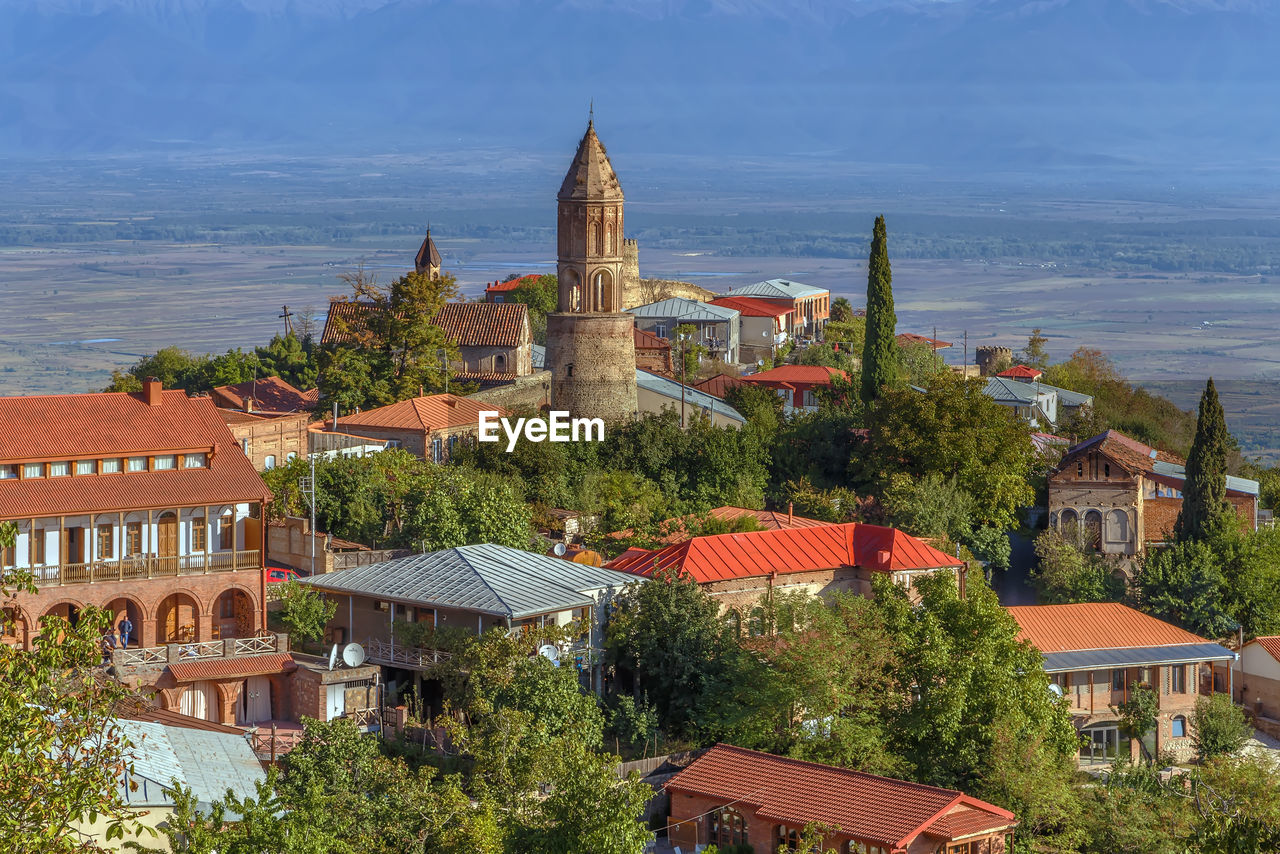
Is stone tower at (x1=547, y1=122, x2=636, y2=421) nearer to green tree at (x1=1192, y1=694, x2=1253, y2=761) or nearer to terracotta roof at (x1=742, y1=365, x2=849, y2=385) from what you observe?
terracotta roof at (x1=742, y1=365, x2=849, y2=385)

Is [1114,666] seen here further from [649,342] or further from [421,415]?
[649,342]

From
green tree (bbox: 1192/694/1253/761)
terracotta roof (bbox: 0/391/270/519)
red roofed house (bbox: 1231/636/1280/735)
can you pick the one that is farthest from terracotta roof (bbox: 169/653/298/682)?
red roofed house (bbox: 1231/636/1280/735)

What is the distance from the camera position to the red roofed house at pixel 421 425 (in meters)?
57.9

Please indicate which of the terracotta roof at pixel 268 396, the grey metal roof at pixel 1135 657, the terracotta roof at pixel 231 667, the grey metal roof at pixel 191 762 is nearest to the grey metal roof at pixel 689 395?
the terracotta roof at pixel 268 396

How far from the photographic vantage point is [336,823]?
2972 centimetres

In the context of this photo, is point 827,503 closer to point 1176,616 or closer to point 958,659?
point 1176,616

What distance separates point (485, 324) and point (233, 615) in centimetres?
2949

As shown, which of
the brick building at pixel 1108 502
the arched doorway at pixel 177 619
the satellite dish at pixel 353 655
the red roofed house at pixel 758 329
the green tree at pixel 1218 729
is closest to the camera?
the satellite dish at pixel 353 655

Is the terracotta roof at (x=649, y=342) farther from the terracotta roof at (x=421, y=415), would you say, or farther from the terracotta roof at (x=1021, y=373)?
the terracotta roof at (x=421, y=415)

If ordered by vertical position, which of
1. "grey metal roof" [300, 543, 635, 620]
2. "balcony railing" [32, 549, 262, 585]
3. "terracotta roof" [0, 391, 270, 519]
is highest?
"terracotta roof" [0, 391, 270, 519]

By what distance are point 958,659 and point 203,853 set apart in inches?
797

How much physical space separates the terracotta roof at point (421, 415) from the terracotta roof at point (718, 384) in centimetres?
1225

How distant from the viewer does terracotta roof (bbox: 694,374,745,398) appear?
234 feet

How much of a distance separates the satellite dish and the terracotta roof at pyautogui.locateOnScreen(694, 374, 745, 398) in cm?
3253
